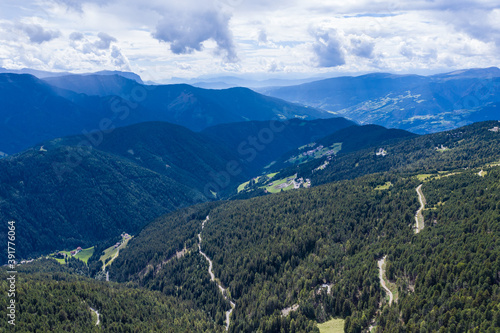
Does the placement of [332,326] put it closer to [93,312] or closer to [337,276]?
[337,276]

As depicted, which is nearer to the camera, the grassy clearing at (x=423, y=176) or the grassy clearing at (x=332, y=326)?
the grassy clearing at (x=332, y=326)

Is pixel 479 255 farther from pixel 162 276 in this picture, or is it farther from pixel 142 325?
pixel 162 276

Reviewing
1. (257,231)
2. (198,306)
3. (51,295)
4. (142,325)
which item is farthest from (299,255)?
(51,295)

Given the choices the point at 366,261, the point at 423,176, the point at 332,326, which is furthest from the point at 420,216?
the point at 423,176

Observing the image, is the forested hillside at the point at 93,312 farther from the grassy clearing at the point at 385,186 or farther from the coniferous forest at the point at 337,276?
the grassy clearing at the point at 385,186

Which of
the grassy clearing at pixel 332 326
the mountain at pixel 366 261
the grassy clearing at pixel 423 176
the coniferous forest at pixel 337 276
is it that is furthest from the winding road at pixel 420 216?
the grassy clearing at pixel 332 326

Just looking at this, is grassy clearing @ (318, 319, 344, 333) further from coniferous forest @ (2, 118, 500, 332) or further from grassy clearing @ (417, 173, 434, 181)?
grassy clearing @ (417, 173, 434, 181)
